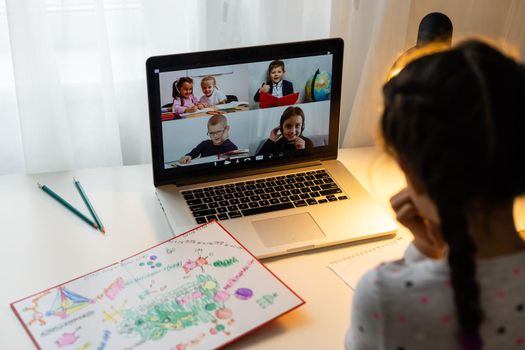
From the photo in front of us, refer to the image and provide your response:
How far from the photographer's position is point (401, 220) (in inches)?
39.2

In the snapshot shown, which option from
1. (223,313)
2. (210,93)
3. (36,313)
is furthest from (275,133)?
(36,313)

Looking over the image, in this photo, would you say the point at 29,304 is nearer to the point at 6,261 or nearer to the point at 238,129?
the point at 6,261

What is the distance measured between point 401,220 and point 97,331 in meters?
0.44

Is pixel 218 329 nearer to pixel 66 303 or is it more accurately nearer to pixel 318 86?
pixel 66 303

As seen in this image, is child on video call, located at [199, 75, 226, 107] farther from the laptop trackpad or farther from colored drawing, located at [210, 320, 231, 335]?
colored drawing, located at [210, 320, 231, 335]

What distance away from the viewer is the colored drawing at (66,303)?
976 mm

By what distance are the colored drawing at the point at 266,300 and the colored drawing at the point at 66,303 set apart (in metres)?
0.23

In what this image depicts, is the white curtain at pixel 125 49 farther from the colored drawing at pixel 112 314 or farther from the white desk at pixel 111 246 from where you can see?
the colored drawing at pixel 112 314

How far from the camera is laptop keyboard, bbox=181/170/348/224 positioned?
1.20 metres

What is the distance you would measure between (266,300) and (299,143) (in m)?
0.38

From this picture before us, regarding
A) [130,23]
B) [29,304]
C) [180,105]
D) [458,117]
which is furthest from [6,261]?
[458,117]

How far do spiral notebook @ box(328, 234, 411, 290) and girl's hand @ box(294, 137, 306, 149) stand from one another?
0.24 metres

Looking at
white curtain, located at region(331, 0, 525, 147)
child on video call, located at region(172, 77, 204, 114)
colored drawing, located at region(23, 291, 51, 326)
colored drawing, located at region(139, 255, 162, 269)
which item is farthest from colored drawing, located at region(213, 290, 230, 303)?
white curtain, located at region(331, 0, 525, 147)

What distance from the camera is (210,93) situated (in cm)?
119
